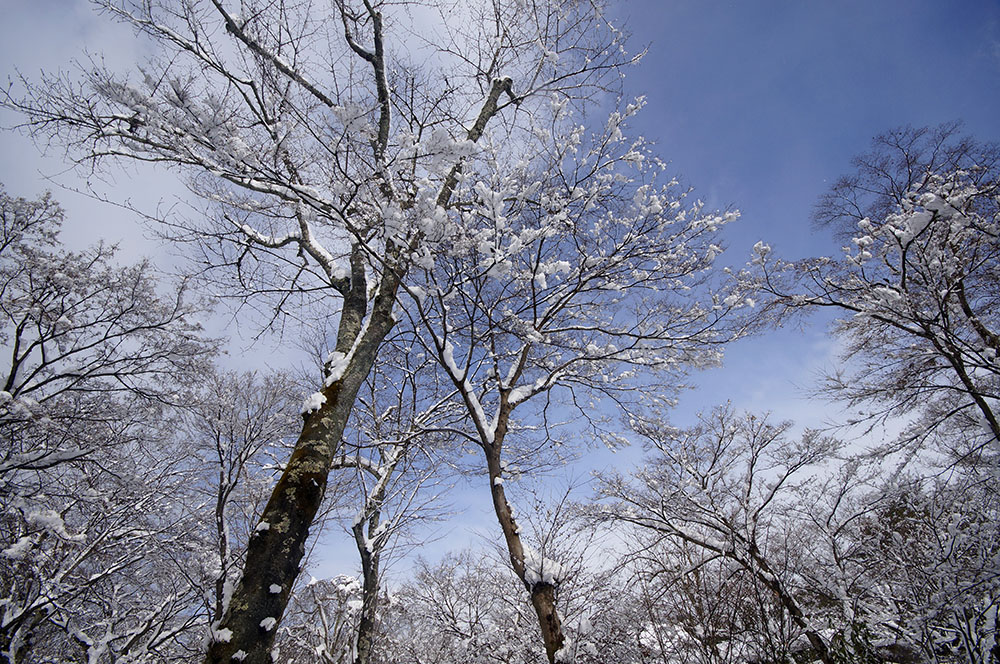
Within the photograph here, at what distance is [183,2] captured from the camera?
350cm

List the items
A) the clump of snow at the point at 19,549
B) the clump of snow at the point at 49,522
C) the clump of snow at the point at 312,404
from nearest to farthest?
the clump of snow at the point at 312,404 < the clump of snow at the point at 19,549 < the clump of snow at the point at 49,522

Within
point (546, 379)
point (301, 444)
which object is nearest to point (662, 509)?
point (546, 379)

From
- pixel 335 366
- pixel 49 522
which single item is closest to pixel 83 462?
pixel 49 522

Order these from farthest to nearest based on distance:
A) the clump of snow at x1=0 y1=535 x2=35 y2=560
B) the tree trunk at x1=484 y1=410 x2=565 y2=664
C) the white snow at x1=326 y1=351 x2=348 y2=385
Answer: the clump of snow at x1=0 y1=535 x2=35 y2=560 → the tree trunk at x1=484 y1=410 x2=565 y2=664 → the white snow at x1=326 y1=351 x2=348 y2=385

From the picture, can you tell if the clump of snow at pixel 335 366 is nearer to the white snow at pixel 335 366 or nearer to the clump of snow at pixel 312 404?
the white snow at pixel 335 366

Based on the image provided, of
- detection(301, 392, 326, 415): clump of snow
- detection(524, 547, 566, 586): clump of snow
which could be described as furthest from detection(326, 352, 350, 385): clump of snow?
detection(524, 547, 566, 586): clump of snow

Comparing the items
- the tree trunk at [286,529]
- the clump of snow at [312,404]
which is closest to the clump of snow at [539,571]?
the tree trunk at [286,529]

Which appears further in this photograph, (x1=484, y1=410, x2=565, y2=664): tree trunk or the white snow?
(x1=484, y1=410, x2=565, y2=664): tree trunk

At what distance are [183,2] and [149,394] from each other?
7.57 metres

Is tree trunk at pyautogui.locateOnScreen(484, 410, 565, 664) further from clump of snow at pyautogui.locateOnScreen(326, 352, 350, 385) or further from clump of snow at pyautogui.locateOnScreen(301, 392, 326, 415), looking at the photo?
clump of snow at pyautogui.locateOnScreen(301, 392, 326, 415)

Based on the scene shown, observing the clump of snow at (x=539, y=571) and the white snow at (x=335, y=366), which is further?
the clump of snow at (x=539, y=571)

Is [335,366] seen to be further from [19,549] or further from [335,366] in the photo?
[19,549]

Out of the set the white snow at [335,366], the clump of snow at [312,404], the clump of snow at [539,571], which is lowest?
the clump of snow at [539,571]

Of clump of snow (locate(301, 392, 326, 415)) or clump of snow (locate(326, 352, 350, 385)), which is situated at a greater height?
clump of snow (locate(326, 352, 350, 385))
